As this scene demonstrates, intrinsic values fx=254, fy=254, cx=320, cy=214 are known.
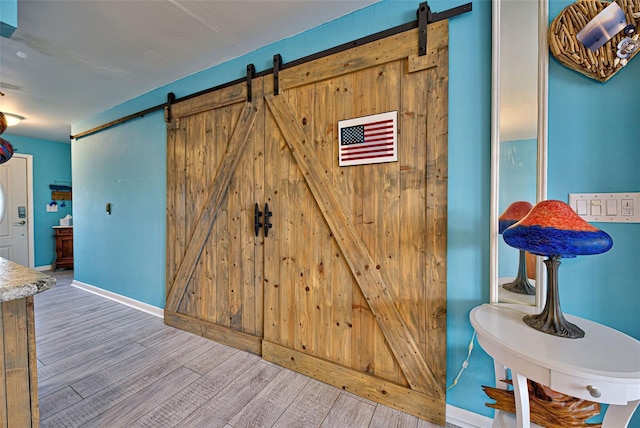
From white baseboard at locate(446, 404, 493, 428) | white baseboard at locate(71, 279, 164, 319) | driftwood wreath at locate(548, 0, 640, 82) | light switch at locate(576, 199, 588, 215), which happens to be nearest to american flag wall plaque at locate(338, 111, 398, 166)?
driftwood wreath at locate(548, 0, 640, 82)

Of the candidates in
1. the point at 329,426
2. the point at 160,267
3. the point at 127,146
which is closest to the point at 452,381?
the point at 329,426

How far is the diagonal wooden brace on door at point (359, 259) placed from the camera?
1.53 m

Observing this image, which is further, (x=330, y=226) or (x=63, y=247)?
(x=63, y=247)

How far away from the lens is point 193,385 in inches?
70.1

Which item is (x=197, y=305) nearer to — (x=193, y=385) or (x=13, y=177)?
(x=193, y=385)

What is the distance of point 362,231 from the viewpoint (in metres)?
1.71

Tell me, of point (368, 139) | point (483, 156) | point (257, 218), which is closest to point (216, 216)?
point (257, 218)

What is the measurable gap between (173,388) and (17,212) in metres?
5.42

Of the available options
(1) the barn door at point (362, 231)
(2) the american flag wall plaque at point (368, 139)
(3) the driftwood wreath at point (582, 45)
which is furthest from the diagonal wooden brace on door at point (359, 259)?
(3) the driftwood wreath at point (582, 45)

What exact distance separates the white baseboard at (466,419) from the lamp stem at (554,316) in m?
0.77

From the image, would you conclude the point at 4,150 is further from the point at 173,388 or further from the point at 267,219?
the point at 173,388

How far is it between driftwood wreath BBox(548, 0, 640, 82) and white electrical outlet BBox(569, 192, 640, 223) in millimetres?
528

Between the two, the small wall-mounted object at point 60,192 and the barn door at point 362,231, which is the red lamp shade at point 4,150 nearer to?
the barn door at point 362,231

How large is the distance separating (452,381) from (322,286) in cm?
95
